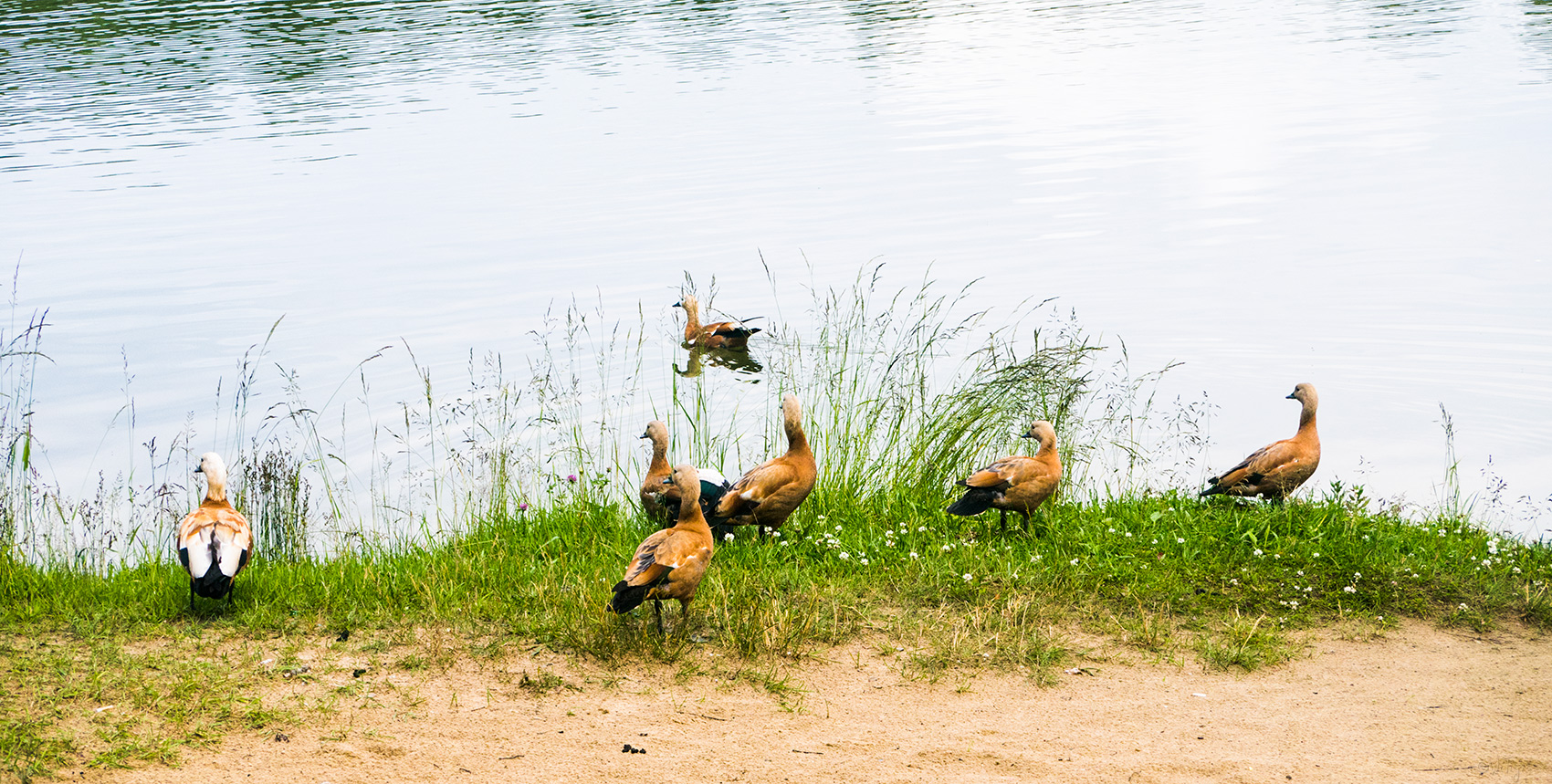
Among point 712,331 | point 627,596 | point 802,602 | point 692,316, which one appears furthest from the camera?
point 712,331

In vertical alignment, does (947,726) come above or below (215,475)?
below

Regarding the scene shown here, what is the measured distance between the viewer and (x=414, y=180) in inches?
797

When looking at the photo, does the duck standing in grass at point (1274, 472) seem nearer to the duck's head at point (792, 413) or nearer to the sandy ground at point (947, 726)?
the sandy ground at point (947, 726)

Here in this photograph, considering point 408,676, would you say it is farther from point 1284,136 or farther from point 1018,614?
point 1284,136

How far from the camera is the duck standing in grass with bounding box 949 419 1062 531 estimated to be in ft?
22.7

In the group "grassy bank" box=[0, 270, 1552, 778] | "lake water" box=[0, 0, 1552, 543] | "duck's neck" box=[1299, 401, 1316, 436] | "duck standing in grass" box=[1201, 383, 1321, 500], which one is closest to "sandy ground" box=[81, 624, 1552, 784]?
"grassy bank" box=[0, 270, 1552, 778]

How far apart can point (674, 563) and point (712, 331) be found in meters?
7.35

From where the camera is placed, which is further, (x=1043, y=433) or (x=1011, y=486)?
(x=1043, y=433)

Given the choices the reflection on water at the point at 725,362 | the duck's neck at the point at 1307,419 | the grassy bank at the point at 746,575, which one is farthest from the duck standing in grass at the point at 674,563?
the reflection on water at the point at 725,362

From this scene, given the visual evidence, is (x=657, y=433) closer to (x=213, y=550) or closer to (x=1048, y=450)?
(x=1048, y=450)

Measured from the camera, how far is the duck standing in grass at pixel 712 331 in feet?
41.6

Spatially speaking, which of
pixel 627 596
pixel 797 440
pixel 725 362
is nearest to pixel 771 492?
pixel 797 440

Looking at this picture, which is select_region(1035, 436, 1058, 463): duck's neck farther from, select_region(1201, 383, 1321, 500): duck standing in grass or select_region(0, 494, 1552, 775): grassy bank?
select_region(1201, 383, 1321, 500): duck standing in grass

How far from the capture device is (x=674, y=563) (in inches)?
227
